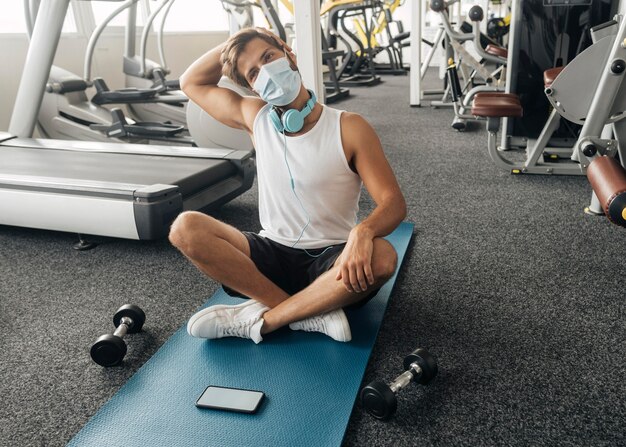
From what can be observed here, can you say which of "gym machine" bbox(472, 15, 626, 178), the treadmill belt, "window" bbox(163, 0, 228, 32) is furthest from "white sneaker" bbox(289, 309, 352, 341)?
"window" bbox(163, 0, 228, 32)

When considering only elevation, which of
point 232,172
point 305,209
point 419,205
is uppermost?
point 305,209

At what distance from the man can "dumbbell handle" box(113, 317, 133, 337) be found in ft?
0.74

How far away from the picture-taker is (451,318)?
1.70m

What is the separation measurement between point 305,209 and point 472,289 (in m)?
0.74

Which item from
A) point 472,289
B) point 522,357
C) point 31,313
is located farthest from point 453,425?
point 31,313

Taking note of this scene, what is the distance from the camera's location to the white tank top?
4.97 ft

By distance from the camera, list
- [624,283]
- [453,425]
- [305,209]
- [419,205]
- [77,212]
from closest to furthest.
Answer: [453,425], [305,209], [624,283], [77,212], [419,205]

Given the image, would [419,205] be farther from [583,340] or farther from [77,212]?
[77,212]

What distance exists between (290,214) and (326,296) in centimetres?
31

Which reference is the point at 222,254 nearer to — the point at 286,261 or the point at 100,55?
the point at 286,261

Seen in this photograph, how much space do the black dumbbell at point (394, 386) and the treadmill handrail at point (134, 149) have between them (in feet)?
5.82

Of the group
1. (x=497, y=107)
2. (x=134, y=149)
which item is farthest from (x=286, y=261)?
(x=497, y=107)

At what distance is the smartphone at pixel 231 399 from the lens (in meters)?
1.29

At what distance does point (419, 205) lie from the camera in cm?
277
